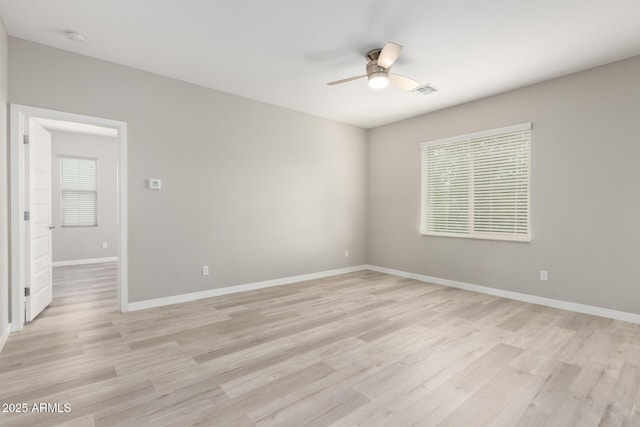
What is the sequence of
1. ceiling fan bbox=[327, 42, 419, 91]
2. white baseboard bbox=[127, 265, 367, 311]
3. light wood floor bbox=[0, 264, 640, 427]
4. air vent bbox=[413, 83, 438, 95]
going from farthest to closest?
air vent bbox=[413, 83, 438, 95]
white baseboard bbox=[127, 265, 367, 311]
ceiling fan bbox=[327, 42, 419, 91]
light wood floor bbox=[0, 264, 640, 427]

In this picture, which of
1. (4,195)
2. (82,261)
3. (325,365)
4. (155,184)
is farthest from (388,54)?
(82,261)

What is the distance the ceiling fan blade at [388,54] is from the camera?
9.15 ft

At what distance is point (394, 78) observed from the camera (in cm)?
331

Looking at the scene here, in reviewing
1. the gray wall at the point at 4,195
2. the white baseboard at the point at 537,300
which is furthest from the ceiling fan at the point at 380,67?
the gray wall at the point at 4,195

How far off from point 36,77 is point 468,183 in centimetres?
564

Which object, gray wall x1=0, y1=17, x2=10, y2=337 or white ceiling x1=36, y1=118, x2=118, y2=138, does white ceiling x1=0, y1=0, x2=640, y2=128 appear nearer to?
gray wall x1=0, y1=17, x2=10, y2=337

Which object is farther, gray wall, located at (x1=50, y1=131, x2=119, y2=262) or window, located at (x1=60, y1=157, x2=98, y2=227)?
window, located at (x1=60, y1=157, x2=98, y2=227)

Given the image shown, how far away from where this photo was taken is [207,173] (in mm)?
4234

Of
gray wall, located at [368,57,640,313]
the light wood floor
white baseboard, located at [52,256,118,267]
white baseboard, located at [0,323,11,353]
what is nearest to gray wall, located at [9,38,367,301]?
the light wood floor

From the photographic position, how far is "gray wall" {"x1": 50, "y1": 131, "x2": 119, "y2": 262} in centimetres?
666

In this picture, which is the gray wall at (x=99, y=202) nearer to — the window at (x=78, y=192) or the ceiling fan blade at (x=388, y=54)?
the window at (x=78, y=192)

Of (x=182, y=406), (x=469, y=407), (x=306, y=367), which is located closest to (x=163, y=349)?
(x=182, y=406)

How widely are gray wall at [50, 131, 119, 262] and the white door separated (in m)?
3.51

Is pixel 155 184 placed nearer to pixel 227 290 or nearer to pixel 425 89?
pixel 227 290
